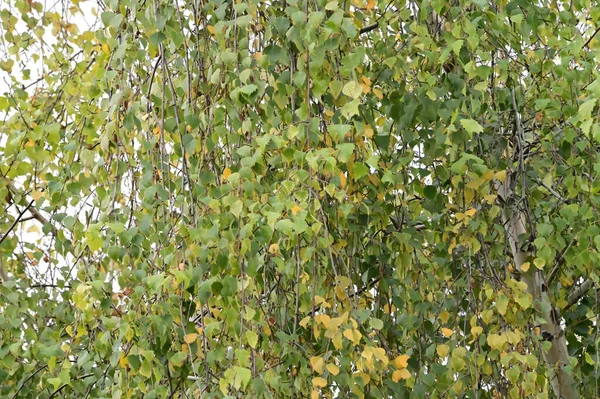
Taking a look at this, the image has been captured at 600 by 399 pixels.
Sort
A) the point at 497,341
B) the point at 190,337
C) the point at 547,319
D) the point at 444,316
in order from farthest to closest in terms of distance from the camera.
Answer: the point at 547,319, the point at 444,316, the point at 497,341, the point at 190,337

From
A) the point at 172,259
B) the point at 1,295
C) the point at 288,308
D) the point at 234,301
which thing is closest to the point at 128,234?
the point at 172,259

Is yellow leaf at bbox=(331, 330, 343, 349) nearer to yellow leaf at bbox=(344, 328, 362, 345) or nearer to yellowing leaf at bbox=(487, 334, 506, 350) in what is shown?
yellow leaf at bbox=(344, 328, 362, 345)

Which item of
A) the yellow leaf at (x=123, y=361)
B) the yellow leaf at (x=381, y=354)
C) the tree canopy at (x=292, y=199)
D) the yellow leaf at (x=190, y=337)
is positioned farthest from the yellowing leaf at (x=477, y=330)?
the yellow leaf at (x=123, y=361)

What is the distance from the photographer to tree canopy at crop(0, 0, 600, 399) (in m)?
1.63

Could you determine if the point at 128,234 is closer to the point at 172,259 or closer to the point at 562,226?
the point at 172,259

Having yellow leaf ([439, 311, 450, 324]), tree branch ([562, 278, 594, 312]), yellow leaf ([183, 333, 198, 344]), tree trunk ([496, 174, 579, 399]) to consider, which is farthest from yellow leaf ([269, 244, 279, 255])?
tree branch ([562, 278, 594, 312])

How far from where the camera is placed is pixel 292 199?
1.59 metres

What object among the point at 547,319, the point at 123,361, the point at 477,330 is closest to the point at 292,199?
the point at 123,361

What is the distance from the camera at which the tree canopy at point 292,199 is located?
1.63 m

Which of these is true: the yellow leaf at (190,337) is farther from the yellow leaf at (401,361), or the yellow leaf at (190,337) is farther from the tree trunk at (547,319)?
the tree trunk at (547,319)

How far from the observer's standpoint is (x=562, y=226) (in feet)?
6.70

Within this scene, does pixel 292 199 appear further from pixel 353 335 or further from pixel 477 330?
pixel 477 330

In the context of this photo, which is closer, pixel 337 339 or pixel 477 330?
pixel 337 339

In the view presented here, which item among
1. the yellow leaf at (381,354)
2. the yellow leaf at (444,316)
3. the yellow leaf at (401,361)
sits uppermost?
the yellow leaf at (444,316)
